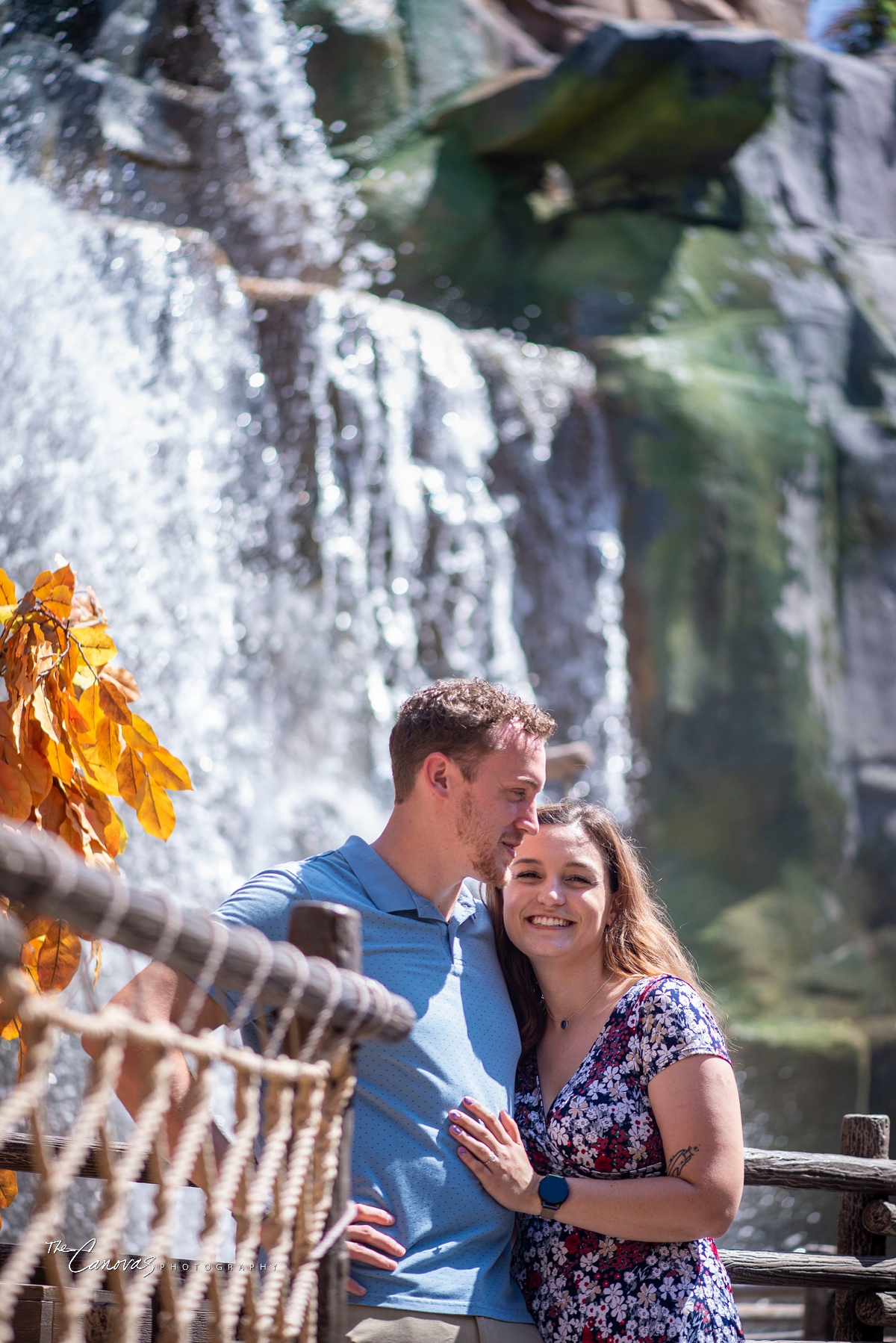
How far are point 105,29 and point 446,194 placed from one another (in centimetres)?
266

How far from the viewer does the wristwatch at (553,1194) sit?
7.24ft

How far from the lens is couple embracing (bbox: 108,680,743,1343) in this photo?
2.11m

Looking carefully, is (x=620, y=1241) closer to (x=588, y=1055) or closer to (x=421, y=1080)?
(x=588, y=1055)

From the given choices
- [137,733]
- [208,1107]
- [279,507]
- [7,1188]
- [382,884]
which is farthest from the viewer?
[279,507]

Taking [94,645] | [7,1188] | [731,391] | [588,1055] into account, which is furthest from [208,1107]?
[731,391]

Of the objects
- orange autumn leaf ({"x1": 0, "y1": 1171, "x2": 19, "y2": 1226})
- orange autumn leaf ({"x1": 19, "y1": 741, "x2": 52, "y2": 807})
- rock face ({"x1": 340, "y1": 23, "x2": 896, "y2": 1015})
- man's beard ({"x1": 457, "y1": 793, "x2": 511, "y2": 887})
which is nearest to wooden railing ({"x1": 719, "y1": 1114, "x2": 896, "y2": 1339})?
man's beard ({"x1": 457, "y1": 793, "x2": 511, "y2": 887})

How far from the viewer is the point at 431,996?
7.55ft

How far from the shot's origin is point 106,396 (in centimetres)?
776

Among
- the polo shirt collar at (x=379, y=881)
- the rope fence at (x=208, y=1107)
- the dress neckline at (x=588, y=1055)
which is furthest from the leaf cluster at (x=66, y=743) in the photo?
the dress neckline at (x=588, y=1055)

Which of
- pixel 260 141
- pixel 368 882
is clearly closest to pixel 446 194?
pixel 260 141

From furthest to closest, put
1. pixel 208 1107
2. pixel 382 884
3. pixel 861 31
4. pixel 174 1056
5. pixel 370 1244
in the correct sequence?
pixel 861 31 < pixel 382 884 < pixel 370 1244 < pixel 174 1056 < pixel 208 1107

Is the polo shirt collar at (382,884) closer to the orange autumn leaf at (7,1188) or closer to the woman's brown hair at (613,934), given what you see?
the woman's brown hair at (613,934)

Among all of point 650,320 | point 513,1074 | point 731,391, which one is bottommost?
point 513,1074

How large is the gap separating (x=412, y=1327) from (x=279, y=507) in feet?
21.4
